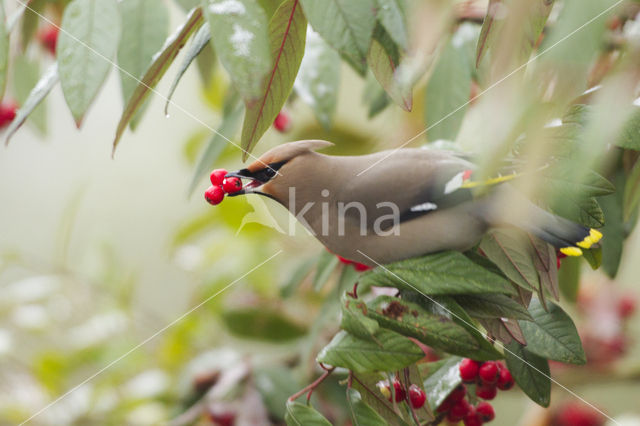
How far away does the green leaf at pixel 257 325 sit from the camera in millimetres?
1312

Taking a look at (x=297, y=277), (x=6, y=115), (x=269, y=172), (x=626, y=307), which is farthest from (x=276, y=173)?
(x=626, y=307)

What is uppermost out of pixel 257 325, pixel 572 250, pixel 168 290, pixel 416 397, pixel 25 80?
pixel 25 80

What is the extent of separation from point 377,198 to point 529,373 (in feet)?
0.60

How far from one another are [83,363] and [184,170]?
789 mm

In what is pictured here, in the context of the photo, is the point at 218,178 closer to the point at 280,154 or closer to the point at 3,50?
the point at 280,154

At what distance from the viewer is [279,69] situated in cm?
42

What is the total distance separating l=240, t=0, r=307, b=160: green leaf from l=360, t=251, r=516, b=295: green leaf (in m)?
0.13

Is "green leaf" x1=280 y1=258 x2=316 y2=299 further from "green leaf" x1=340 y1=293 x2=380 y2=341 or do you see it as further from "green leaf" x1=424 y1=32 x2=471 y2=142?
"green leaf" x1=340 y1=293 x2=380 y2=341

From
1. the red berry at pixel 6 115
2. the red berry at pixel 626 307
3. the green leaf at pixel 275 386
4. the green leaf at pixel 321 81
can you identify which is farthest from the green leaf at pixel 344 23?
the red berry at pixel 626 307

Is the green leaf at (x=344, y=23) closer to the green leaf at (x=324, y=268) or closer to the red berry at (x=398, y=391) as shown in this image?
the red berry at (x=398, y=391)

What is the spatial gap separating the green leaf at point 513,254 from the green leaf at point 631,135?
89 millimetres

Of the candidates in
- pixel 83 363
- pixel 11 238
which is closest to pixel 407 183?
pixel 83 363

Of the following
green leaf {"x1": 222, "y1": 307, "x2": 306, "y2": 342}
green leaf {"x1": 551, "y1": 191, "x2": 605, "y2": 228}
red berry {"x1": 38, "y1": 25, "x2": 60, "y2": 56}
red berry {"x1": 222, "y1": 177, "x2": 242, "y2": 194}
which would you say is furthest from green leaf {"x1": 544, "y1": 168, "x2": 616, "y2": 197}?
red berry {"x1": 38, "y1": 25, "x2": 60, "y2": 56}

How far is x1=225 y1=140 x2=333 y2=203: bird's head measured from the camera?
1.54ft
